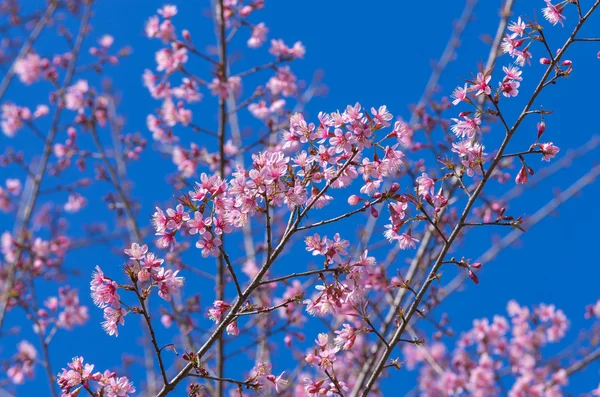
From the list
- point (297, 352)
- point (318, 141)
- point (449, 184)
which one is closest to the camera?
point (318, 141)

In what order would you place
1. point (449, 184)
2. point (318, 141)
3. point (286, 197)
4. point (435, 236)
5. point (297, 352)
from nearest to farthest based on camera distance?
point (286, 197) → point (318, 141) → point (435, 236) → point (449, 184) → point (297, 352)

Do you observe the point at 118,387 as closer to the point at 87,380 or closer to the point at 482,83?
the point at 87,380

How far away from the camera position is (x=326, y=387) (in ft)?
10.4

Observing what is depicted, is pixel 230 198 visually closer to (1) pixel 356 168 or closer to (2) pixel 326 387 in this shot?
(1) pixel 356 168

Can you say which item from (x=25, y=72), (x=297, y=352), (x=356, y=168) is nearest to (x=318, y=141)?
(x=356, y=168)

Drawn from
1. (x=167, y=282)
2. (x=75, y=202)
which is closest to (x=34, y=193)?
(x=75, y=202)

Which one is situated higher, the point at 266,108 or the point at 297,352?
the point at 266,108

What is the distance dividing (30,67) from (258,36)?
3.19 metres

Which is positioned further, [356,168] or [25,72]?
[25,72]

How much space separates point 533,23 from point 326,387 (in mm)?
2124

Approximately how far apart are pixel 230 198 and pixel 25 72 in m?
6.08

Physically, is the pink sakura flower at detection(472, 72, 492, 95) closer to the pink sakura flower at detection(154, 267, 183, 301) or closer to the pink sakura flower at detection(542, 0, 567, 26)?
the pink sakura flower at detection(542, 0, 567, 26)

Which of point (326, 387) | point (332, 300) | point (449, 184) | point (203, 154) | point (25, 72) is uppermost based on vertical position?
point (25, 72)

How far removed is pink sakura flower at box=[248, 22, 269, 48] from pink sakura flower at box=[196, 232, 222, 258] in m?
4.12
